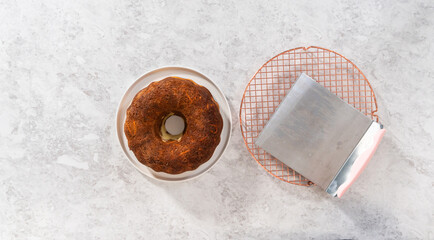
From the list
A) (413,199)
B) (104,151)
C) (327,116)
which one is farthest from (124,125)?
(413,199)

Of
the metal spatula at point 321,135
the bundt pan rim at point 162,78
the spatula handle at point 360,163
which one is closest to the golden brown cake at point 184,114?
the bundt pan rim at point 162,78

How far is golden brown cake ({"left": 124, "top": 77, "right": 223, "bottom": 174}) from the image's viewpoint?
56.9 inches

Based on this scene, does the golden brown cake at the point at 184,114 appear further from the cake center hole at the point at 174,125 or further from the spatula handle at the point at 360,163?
the spatula handle at the point at 360,163

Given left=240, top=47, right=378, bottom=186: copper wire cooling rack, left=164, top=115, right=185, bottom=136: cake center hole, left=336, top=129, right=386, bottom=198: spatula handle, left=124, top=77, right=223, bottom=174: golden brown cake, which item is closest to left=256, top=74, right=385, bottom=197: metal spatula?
left=336, top=129, right=386, bottom=198: spatula handle

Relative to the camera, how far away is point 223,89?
1.81 metres

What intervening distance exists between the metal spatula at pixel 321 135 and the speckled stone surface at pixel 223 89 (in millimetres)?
275

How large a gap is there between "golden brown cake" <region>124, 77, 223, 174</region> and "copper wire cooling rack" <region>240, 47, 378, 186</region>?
336 millimetres

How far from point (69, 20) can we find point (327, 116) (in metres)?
1.48

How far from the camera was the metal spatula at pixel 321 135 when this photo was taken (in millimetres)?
1552

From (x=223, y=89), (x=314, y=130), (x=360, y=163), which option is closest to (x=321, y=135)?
(x=314, y=130)

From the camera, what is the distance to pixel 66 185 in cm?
185

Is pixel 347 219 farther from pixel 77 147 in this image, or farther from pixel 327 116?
pixel 77 147

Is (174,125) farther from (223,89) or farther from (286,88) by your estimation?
(286,88)

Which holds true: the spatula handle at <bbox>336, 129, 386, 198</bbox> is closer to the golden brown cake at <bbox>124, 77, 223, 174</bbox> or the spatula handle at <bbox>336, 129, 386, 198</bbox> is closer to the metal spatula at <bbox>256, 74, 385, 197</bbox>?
the metal spatula at <bbox>256, 74, 385, 197</bbox>
